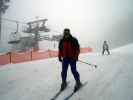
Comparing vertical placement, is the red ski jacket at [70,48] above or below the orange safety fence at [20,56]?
above

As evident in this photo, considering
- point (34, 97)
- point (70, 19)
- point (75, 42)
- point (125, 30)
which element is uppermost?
point (70, 19)

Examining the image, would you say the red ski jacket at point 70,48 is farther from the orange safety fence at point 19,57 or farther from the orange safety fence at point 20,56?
the orange safety fence at point 19,57

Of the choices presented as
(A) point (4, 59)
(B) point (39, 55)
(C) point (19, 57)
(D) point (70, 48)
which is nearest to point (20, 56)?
(C) point (19, 57)

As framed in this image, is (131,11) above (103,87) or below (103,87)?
above

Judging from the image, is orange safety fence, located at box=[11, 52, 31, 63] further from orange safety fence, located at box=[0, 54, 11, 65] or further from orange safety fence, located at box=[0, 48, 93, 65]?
orange safety fence, located at box=[0, 54, 11, 65]

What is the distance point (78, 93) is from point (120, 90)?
1330 mm

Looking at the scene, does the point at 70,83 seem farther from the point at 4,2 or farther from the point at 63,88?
the point at 4,2

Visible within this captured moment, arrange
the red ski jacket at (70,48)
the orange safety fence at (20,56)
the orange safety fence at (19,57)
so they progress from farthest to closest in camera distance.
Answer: the orange safety fence at (19,57) < the orange safety fence at (20,56) < the red ski jacket at (70,48)

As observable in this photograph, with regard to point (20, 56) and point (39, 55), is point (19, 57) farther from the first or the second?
point (39, 55)

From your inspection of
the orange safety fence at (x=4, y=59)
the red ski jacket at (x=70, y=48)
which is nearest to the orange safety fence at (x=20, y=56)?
the orange safety fence at (x=4, y=59)

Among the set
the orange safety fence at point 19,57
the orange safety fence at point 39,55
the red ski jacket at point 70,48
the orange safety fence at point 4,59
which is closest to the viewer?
the red ski jacket at point 70,48

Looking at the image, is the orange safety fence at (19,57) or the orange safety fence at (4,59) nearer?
the orange safety fence at (4,59)

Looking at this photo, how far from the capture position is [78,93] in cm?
534

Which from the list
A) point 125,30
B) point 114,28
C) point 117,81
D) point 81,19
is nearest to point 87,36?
point 114,28
